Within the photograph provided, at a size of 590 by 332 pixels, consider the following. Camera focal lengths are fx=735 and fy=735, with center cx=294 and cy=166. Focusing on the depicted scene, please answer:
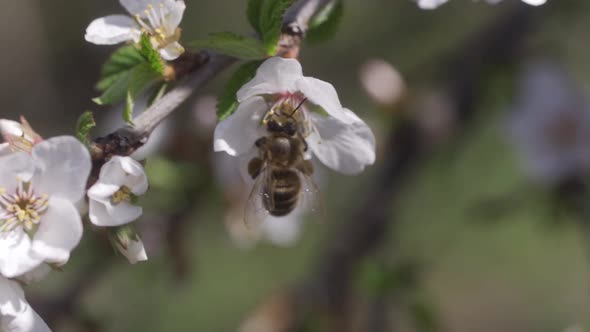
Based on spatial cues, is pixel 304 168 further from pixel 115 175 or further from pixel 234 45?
pixel 115 175

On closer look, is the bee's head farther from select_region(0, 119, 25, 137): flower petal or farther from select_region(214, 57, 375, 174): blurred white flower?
select_region(0, 119, 25, 137): flower petal

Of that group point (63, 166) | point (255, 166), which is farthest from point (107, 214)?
point (255, 166)

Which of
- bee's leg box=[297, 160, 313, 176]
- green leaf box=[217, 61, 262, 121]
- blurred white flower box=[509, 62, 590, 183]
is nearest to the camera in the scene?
green leaf box=[217, 61, 262, 121]

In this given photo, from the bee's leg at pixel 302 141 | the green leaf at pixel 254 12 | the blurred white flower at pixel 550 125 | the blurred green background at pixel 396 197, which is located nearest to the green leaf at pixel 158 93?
the green leaf at pixel 254 12

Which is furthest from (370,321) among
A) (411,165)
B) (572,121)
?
(572,121)

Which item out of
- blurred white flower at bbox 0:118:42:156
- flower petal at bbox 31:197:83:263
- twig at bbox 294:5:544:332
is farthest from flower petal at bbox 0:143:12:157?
twig at bbox 294:5:544:332

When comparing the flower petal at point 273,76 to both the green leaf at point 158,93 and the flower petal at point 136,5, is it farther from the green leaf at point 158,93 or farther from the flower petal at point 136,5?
the flower petal at point 136,5
